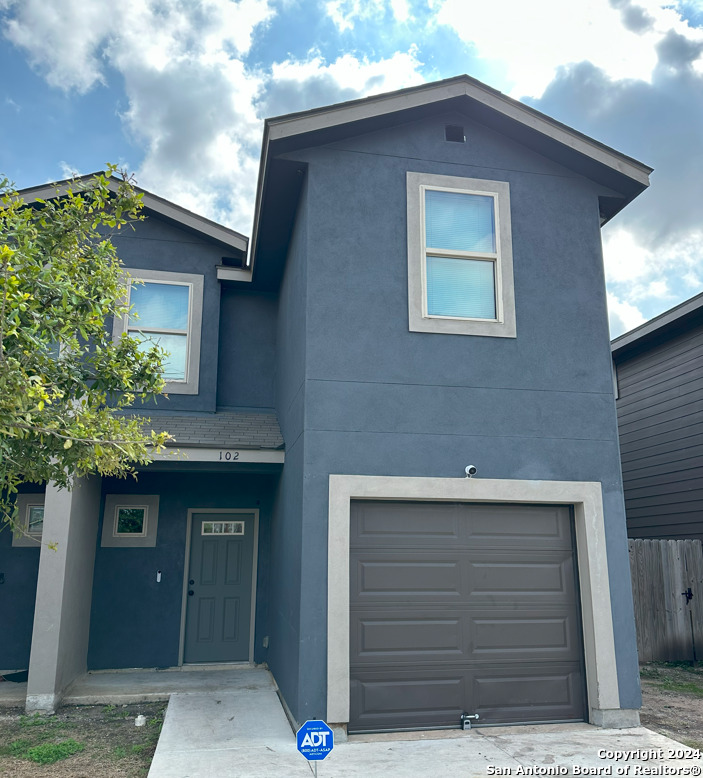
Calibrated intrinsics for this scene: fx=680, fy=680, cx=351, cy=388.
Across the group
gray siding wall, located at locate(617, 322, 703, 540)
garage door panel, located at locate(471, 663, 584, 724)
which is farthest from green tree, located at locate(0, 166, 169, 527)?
gray siding wall, located at locate(617, 322, 703, 540)

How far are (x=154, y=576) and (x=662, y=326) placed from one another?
9303mm

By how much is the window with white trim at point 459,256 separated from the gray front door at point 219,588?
178 inches

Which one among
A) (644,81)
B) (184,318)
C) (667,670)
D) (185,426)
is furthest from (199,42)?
(644,81)

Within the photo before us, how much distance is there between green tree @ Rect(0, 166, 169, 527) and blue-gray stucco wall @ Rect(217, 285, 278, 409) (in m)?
4.24

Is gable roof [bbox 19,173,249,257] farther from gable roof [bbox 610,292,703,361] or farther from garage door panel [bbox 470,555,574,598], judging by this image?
gable roof [bbox 610,292,703,361]

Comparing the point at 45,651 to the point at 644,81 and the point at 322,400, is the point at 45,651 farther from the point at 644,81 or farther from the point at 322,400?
the point at 644,81

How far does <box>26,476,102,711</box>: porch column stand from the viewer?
7.14 m

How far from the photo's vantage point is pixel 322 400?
6555 millimetres

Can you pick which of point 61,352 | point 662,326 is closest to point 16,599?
point 61,352

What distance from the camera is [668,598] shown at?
395 inches

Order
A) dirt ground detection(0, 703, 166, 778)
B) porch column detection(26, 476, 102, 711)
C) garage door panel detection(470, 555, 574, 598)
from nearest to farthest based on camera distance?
dirt ground detection(0, 703, 166, 778)
garage door panel detection(470, 555, 574, 598)
porch column detection(26, 476, 102, 711)

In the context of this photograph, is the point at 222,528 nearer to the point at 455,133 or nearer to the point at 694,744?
the point at 455,133

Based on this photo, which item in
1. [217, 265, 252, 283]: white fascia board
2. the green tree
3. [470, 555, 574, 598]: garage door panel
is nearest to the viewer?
the green tree

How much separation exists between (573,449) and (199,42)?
13152 millimetres
